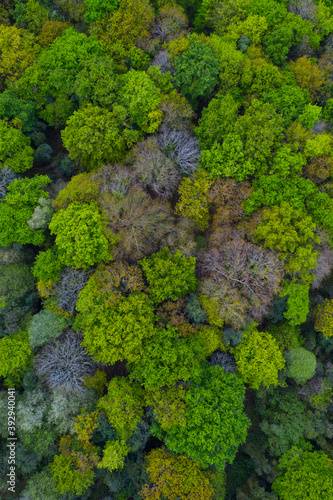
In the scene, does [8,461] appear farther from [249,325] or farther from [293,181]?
[293,181]

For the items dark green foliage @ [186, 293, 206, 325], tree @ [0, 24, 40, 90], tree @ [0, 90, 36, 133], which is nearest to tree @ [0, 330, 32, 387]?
dark green foliage @ [186, 293, 206, 325]

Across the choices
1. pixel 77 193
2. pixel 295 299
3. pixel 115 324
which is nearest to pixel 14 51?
pixel 77 193

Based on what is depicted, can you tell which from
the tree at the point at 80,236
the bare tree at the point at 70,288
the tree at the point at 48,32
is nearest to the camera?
the tree at the point at 80,236

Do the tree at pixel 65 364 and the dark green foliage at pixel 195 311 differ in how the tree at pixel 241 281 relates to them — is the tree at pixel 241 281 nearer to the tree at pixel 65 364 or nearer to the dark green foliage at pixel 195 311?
the dark green foliage at pixel 195 311

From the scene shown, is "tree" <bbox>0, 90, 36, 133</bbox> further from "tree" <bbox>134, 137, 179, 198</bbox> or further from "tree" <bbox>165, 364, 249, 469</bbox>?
"tree" <bbox>165, 364, 249, 469</bbox>

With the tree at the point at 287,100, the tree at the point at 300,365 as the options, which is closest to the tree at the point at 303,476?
the tree at the point at 300,365
